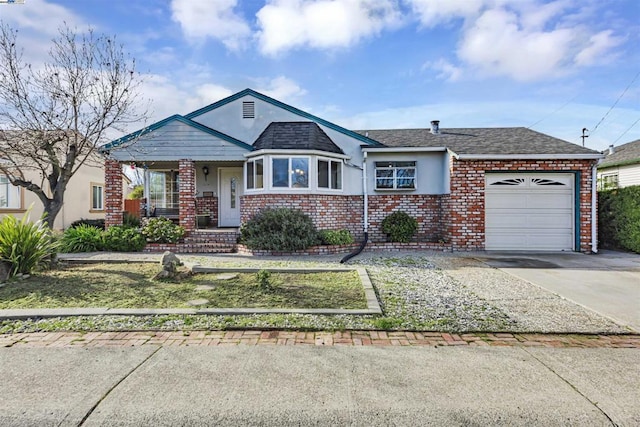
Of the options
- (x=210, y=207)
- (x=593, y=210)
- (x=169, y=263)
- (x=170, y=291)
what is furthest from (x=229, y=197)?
(x=593, y=210)

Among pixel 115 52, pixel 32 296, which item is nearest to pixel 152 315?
pixel 32 296

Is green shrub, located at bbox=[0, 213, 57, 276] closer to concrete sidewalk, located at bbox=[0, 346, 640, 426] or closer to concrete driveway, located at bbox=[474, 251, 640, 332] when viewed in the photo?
concrete sidewalk, located at bbox=[0, 346, 640, 426]

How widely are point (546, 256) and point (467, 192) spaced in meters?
2.88

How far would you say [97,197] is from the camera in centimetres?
2014

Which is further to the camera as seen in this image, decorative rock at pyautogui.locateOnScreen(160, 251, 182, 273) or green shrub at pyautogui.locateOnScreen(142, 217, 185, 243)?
green shrub at pyautogui.locateOnScreen(142, 217, 185, 243)

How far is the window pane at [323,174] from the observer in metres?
12.4

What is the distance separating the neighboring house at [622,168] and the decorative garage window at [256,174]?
13.4 m

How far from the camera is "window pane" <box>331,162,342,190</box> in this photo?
42.5ft

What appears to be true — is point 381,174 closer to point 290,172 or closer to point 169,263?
point 290,172

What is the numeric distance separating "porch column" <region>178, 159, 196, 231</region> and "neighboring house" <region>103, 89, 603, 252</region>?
0.11ft

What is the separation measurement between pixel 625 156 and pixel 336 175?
1420cm

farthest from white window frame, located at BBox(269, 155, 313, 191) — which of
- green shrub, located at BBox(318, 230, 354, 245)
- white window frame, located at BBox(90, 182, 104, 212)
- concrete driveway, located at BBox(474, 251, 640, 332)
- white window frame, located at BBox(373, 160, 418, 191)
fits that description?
white window frame, located at BBox(90, 182, 104, 212)

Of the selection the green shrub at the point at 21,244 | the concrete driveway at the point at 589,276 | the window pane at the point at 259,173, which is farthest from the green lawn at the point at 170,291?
the window pane at the point at 259,173

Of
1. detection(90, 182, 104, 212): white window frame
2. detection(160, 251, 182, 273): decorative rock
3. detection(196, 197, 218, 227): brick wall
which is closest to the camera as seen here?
detection(160, 251, 182, 273): decorative rock
